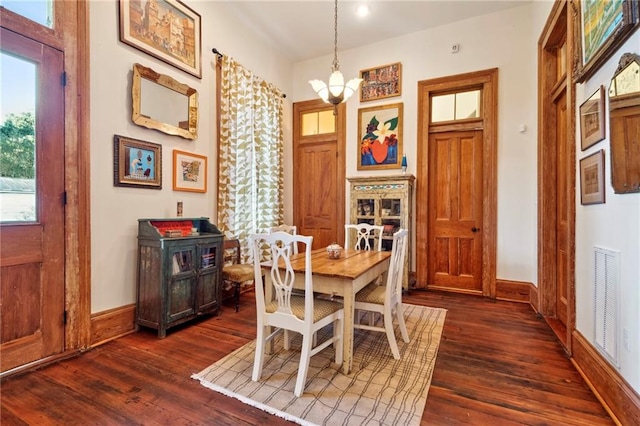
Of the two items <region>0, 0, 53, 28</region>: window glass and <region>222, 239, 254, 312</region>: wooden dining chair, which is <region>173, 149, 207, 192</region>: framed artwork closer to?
<region>222, 239, 254, 312</region>: wooden dining chair

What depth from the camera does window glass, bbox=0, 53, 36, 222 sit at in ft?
6.73

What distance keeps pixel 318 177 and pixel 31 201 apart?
11.9ft

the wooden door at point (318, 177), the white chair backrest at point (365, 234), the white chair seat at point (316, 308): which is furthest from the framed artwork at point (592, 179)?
the wooden door at point (318, 177)

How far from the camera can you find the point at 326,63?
5035 mm

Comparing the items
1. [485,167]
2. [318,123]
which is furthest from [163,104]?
[485,167]

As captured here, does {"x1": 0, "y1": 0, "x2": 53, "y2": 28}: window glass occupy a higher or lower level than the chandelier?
higher

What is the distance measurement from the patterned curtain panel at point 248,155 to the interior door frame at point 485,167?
220 centimetres

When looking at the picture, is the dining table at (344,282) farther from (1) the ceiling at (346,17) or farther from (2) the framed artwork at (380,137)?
(1) the ceiling at (346,17)

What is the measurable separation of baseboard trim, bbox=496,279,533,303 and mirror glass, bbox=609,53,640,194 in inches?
97.7

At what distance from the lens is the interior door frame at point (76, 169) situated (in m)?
2.35

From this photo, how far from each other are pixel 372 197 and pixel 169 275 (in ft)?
8.92

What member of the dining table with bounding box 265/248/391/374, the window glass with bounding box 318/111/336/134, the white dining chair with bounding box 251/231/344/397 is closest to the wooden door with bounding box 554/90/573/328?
the dining table with bounding box 265/248/391/374

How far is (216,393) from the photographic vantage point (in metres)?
1.89

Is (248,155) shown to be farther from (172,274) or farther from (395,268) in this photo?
(395,268)
